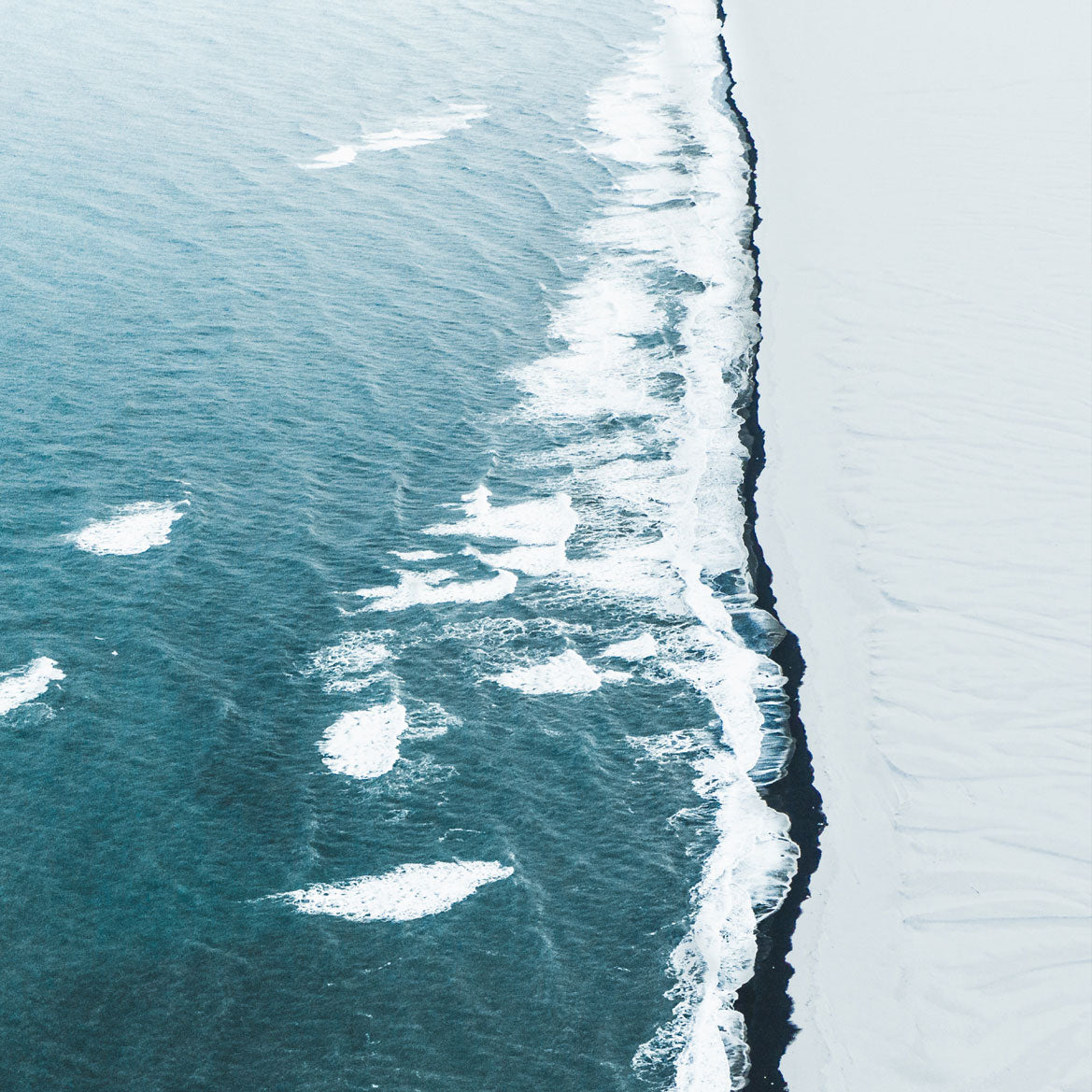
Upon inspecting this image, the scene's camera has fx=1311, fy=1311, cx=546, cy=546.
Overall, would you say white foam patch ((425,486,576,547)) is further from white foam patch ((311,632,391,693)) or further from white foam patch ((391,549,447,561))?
white foam patch ((311,632,391,693))

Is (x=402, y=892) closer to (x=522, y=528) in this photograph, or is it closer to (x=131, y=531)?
(x=522, y=528)

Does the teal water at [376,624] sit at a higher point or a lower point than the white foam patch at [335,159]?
lower

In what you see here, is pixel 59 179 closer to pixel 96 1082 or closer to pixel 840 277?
pixel 840 277

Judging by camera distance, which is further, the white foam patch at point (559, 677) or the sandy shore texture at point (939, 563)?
the white foam patch at point (559, 677)

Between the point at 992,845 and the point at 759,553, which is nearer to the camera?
the point at 992,845

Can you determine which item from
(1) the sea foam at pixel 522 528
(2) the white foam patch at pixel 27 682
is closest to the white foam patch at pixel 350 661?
(1) the sea foam at pixel 522 528

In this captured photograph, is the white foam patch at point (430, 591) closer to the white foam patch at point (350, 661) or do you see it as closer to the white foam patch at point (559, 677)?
the white foam patch at point (350, 661)

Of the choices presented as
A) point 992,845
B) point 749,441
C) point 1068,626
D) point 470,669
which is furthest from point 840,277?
point 992,845
